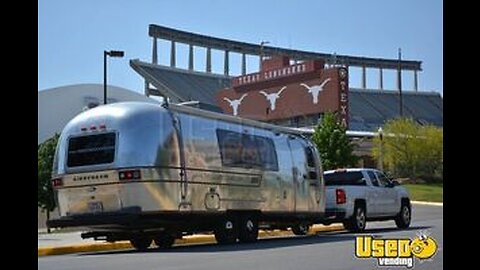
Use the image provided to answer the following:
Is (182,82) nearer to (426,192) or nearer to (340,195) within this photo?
(426,192)

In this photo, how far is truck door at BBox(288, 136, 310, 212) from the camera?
12893mm

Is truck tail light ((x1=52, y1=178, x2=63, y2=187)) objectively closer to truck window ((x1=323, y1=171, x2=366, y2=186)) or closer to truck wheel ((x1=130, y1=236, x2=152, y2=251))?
truck wheel ((x1=130, y1=236, x2=152, y2=251))

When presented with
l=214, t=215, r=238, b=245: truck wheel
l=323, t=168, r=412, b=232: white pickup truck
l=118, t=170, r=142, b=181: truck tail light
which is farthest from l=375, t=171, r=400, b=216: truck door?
l=118, t=170, r=142, b=181: truck tail light

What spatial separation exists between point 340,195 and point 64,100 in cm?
821

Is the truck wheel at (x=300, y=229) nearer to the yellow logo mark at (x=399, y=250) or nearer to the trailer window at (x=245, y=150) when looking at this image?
the trailer window at (x=245, y=150)

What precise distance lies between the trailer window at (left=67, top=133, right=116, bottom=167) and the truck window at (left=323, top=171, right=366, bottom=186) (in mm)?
3652

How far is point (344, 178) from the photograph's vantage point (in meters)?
12.8

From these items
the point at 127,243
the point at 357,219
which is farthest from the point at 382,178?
the point at 127,243

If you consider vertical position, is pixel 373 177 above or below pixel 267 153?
below
